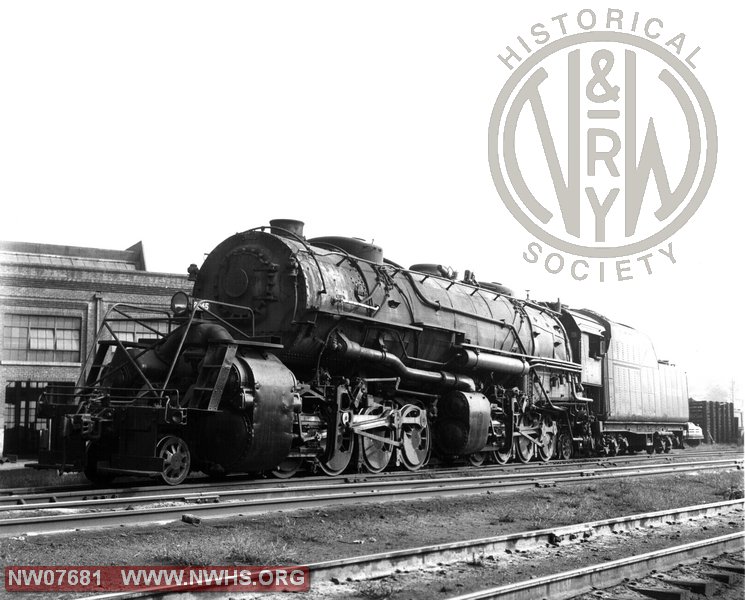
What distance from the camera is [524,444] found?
18703mm

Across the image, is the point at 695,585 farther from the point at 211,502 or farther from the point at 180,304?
the point at 180,304

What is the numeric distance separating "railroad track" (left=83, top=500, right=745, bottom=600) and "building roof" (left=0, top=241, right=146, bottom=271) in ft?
95.2

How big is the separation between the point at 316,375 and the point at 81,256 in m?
27.6

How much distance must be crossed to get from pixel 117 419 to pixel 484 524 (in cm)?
511

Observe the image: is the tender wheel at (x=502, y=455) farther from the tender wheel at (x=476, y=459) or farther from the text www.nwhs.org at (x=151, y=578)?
the text www.nwhs.org at (x=151, y=578)

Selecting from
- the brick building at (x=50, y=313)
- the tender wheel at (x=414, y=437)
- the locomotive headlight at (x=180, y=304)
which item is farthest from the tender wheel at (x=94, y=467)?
the brick building at (x=50, y=313)

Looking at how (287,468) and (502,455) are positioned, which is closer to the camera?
(287,468)

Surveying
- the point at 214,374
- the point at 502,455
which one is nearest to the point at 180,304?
the point at 214,374

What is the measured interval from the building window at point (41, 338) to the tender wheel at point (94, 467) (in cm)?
1871

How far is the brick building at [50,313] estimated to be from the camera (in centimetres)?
2775

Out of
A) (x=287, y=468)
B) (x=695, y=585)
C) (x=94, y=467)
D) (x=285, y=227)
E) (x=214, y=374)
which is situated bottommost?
(x=695, y=585)

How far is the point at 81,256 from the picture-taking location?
122 ft

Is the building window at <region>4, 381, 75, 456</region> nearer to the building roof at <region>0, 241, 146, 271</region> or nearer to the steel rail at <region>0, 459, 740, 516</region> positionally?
the steel rail at <region>0, 459, 740, 516</region>

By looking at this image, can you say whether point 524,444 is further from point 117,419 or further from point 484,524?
point 117,419
